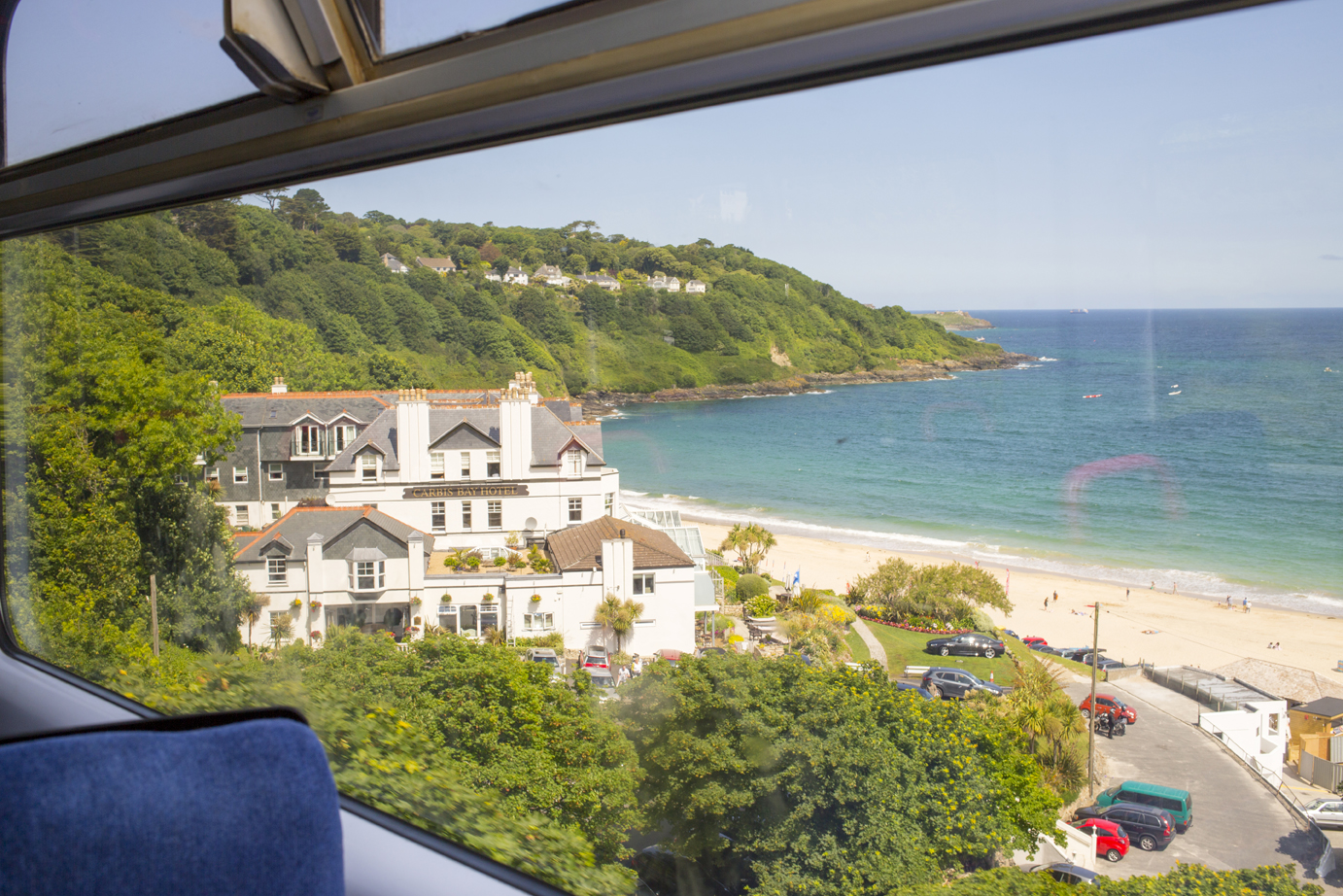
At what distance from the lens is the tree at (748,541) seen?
2.21m

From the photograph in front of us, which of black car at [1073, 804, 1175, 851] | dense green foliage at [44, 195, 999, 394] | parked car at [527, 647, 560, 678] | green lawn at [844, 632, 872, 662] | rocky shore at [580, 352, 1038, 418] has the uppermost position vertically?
dense green foliage at [44, 195, 999, 394]

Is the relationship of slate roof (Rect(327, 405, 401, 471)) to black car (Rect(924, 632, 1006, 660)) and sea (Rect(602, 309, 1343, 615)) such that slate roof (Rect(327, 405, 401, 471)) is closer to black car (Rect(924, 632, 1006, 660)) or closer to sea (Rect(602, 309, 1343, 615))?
sea (Rect(602, 309, 1343, 615))

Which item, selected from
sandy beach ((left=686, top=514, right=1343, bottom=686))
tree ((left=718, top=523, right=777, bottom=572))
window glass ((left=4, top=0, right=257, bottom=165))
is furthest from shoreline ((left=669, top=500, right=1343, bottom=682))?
window glass ((left=4, top=0, right=257, bottom=165))

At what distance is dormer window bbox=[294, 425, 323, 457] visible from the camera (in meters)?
2.69

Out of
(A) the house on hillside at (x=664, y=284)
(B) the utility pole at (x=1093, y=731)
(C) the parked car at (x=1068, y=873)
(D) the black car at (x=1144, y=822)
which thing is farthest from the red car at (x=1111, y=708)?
(A) the house on hillside at (x=664, y=284)

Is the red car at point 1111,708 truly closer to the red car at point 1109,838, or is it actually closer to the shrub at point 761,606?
the red car at point 1109,838

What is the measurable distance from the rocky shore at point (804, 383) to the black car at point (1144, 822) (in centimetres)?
75

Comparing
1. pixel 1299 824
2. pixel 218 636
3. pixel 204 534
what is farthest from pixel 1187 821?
pixel 204 534

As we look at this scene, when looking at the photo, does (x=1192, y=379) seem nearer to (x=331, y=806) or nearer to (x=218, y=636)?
(x=331, y=806)

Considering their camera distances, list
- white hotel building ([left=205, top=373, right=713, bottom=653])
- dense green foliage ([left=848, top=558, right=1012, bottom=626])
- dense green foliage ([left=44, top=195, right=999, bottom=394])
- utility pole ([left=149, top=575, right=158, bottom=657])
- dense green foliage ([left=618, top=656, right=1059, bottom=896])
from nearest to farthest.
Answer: dense green foliage ([left=618, top=656, right=1059, bottom=896]), dense green foliage ([left=848, top=558, right=1012, bottom=626]), dense green foliage ([left=44, top=195, right=999, bottom=394]), white hotel building ([left=205, top=373, right=713, bottom=653]), utility pole ([left=149, top=575, right=158, bottom=657])

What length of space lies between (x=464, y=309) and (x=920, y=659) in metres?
1.67

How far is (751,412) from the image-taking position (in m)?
2.06

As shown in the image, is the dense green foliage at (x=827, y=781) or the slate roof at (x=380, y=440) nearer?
the dense green foliage at (x=827, y=781)

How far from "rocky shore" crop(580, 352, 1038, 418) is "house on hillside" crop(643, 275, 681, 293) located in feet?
0.90
